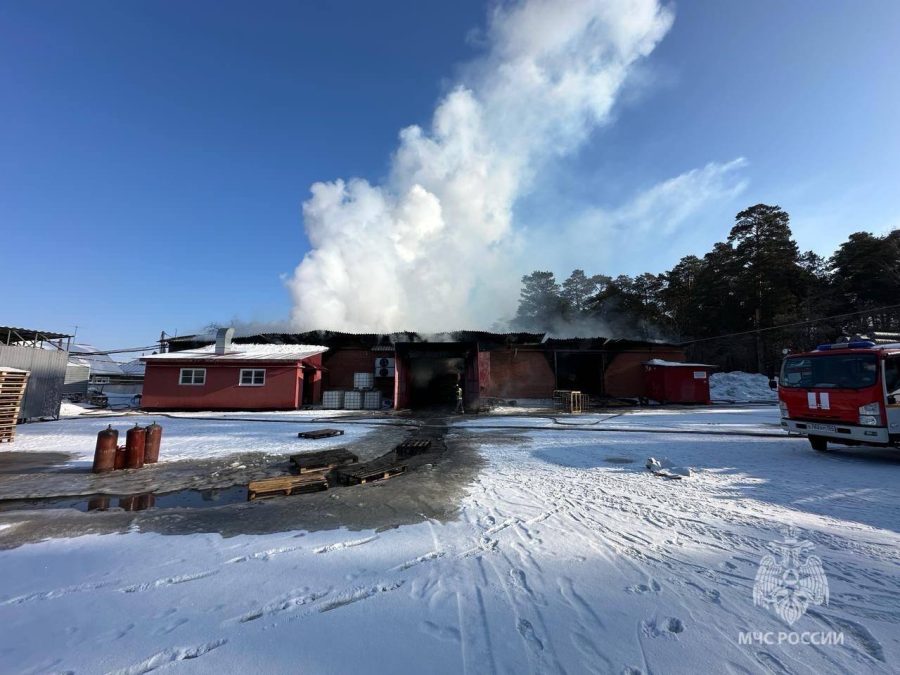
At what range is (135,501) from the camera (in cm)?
587

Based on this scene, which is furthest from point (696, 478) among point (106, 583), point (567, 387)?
point (567, 387)

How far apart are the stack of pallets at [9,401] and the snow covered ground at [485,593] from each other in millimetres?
8495

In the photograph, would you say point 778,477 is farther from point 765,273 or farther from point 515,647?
point 765,273

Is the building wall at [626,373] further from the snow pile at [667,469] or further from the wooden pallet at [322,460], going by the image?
the wooden pallet at [322,460]

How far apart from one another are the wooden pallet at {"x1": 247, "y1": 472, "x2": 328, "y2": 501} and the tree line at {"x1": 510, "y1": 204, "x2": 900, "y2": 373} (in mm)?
26953

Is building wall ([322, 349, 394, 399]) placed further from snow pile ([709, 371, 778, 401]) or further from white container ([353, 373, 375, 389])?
snow pile ([709, 371, 778, 401])

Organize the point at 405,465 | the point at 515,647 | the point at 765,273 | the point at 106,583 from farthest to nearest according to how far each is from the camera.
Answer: the point at 765,273
the point at 405,465
the point at 106,583
the point at 515,647

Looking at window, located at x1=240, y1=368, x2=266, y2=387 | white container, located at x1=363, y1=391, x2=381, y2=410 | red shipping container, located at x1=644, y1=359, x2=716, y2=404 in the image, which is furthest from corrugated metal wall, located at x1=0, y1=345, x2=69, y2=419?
red shipping container, located at x1=644, y1=359, x2=716, y2=404

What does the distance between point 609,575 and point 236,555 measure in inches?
143

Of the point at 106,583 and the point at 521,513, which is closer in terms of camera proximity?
the point at 106,583

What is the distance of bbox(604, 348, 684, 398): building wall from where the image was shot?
2670 centimetres

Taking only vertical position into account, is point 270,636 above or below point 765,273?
below

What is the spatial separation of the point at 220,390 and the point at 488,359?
15633mm

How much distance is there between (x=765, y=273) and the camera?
116 feet
